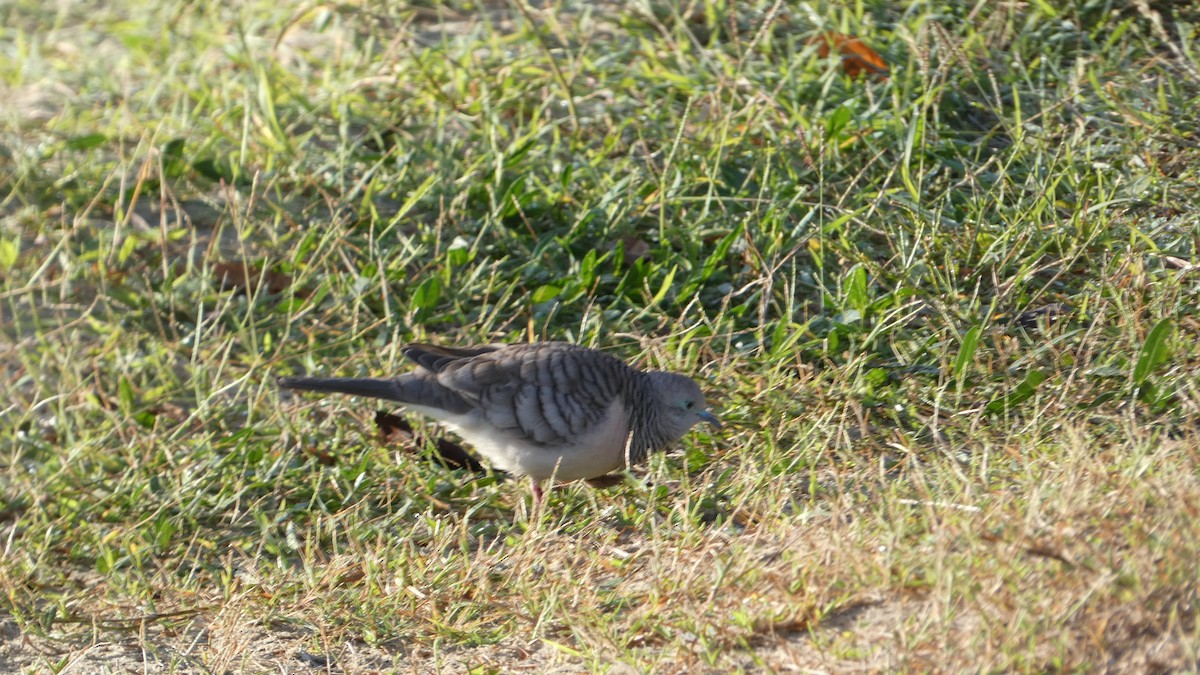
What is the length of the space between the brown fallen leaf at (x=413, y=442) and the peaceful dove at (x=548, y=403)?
266 mm

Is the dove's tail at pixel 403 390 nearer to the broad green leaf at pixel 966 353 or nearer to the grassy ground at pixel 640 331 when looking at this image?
the grassy ground at pixel 640 331

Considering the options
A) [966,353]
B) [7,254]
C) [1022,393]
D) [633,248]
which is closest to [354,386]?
[633,248]

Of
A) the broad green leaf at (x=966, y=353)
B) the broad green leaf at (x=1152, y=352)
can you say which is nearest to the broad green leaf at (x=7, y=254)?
the broad green leaf at (x=966, y=353)

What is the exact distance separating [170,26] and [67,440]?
117 inches

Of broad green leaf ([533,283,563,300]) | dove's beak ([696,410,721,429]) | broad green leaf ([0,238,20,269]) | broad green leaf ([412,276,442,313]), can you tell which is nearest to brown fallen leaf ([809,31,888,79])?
broad green leaf ([533,283,563,300])

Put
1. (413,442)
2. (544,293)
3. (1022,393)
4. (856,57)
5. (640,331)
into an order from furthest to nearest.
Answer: (856,57) → (544,293) → (640,331) → (413,442) → (1022,393)

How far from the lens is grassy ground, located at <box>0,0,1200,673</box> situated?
3037 mm

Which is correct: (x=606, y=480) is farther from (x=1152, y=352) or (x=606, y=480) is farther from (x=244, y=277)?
(x=244, y=277)

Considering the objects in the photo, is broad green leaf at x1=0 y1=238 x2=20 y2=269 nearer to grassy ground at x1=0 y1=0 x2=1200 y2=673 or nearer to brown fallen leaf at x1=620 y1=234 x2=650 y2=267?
grassy ground at x1=0 y1=0 x2=1200 y2=673

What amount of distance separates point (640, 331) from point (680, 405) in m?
0.65

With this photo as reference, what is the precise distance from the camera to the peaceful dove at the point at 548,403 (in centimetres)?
376

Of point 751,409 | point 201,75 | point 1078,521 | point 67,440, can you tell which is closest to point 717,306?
point 751,409

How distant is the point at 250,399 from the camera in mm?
4484

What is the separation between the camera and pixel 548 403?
3.77 meters
